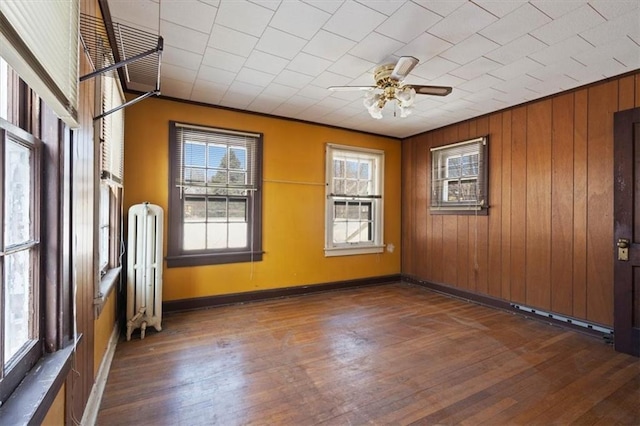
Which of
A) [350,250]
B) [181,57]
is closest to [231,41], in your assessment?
[181,57]

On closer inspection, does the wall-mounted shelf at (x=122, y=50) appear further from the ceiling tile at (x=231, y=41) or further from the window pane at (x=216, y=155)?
the window pane at (x=216, y=155)

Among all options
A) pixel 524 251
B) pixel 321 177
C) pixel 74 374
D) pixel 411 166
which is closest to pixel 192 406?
pixel 74 374

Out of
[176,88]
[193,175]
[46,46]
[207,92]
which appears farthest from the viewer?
[193,175]

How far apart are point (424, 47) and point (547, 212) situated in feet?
8.25

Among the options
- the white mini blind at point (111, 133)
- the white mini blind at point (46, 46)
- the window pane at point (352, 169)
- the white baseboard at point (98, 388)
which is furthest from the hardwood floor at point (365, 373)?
the window pane at point (352, 169)

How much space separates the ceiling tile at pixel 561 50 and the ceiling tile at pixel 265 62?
223 cm

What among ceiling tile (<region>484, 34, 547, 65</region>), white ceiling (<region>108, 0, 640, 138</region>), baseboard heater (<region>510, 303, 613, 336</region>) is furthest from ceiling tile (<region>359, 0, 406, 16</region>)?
baseboard heater (<region>510, 303, 613, 336</region>)

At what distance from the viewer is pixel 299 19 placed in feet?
7.20

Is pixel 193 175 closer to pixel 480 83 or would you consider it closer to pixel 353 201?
pixel 353 201

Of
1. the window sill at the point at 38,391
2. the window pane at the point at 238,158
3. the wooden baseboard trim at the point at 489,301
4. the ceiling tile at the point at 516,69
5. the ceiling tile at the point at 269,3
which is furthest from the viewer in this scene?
the window pane at the point at 238,158

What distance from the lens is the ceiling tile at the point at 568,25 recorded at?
2.08 m

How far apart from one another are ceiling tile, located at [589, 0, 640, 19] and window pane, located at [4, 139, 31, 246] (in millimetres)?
3242

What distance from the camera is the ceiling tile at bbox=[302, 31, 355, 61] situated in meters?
2.41

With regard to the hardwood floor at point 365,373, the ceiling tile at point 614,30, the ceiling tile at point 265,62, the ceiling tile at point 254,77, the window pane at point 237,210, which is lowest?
the hardwood floor at point 365,373
